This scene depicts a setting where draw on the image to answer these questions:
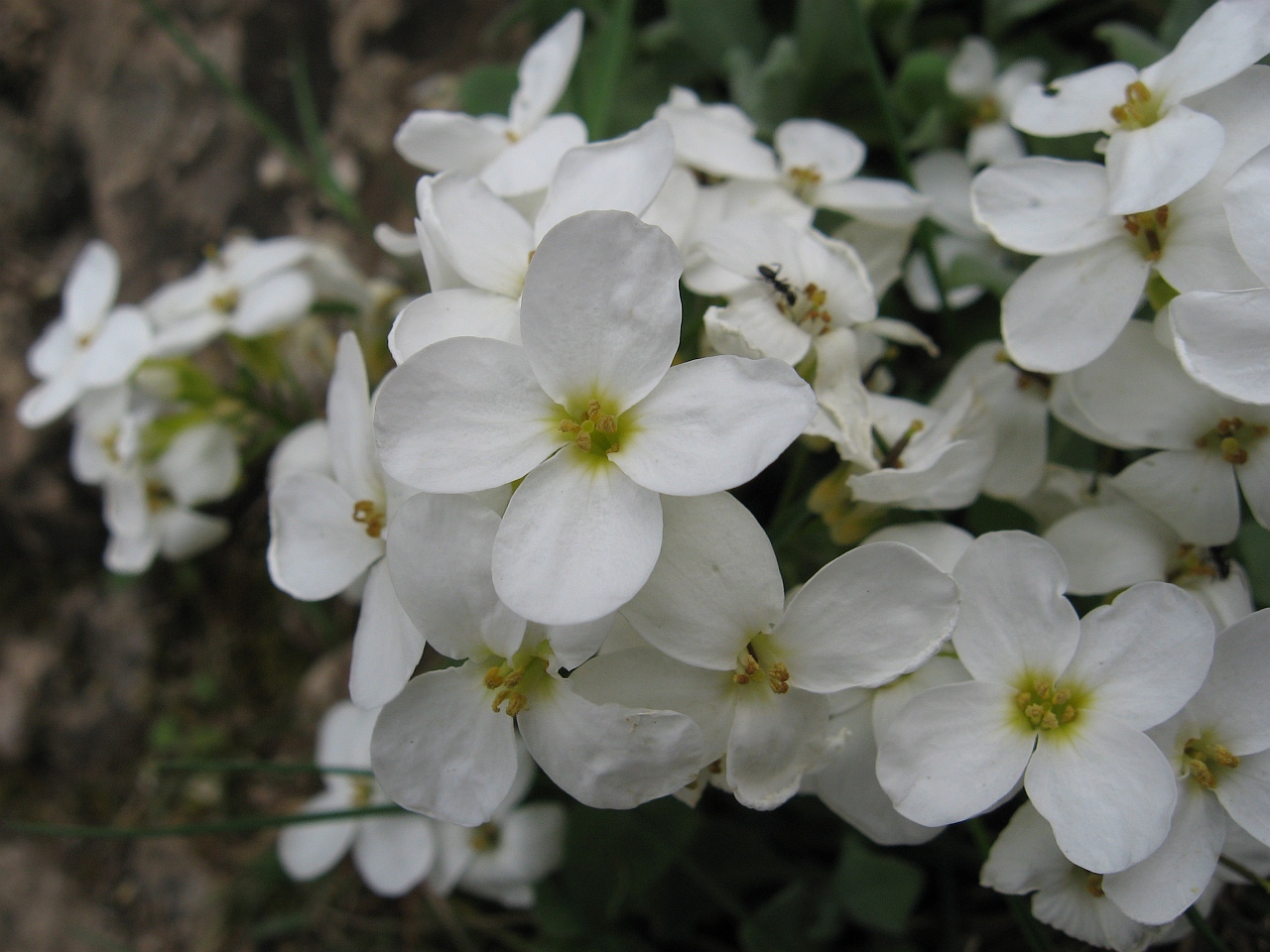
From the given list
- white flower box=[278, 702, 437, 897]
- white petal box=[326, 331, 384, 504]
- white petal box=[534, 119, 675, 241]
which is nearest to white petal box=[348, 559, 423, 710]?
white petal box=[326, 331, 384, 504]

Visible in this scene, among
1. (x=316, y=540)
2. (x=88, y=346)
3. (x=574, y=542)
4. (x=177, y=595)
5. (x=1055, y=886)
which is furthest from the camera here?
(x=177, y=595)

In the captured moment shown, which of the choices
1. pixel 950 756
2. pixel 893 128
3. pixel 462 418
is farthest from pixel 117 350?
pixel 950 756

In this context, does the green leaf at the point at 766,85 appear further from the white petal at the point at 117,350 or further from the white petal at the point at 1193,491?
the white petal at the point at 117,350

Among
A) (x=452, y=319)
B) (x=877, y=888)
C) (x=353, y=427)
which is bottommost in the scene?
(x=877, y=888)

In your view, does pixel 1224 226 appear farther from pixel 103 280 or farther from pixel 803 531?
pixel 103 280

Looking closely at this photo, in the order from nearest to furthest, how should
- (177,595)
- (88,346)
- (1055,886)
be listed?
(1055,886)
(88,346)
(177,595)

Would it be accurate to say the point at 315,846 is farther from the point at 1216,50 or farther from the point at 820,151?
the point at 1216,50

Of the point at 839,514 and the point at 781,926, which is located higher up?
the point at 839,514

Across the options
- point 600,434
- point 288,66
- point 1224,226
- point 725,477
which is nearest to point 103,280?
point 288,66
